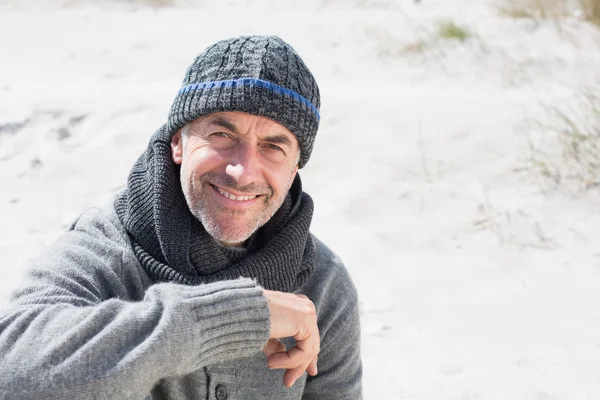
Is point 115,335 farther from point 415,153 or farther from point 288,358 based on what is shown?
point 415,153

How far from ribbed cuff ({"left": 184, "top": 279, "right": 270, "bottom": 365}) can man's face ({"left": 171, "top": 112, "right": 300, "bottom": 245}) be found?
17.0 inches

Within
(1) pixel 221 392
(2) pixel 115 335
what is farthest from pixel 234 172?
(2) pixel 115 335

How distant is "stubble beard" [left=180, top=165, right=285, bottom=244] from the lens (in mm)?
2369

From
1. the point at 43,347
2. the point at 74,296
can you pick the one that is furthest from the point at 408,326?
the point at 43,347

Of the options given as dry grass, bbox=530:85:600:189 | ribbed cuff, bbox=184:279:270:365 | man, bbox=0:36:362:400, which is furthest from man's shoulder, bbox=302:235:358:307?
dry grass, bbox=530:85:600:189

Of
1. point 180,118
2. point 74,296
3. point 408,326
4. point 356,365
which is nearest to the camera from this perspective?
point 74,296

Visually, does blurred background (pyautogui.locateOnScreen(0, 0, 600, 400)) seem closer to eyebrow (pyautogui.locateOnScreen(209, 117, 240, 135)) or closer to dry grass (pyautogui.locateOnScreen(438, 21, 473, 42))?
dry grass (pyautogui.locateOnScreen(438, 21, 473, 42))

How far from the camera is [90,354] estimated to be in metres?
1.72

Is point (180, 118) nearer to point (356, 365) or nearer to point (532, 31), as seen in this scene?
point (356, 365)

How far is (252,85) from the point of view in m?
2.33

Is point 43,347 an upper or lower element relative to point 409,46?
upper

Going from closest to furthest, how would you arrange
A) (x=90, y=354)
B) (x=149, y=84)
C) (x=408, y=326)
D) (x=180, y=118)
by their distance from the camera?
(x=90, y=354) < (x=180, y=118) < (x=408, y=326) < (x=149, y=84)

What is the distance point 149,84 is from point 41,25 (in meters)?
1.81

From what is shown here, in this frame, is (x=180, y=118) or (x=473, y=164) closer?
(x=180, y=118)
